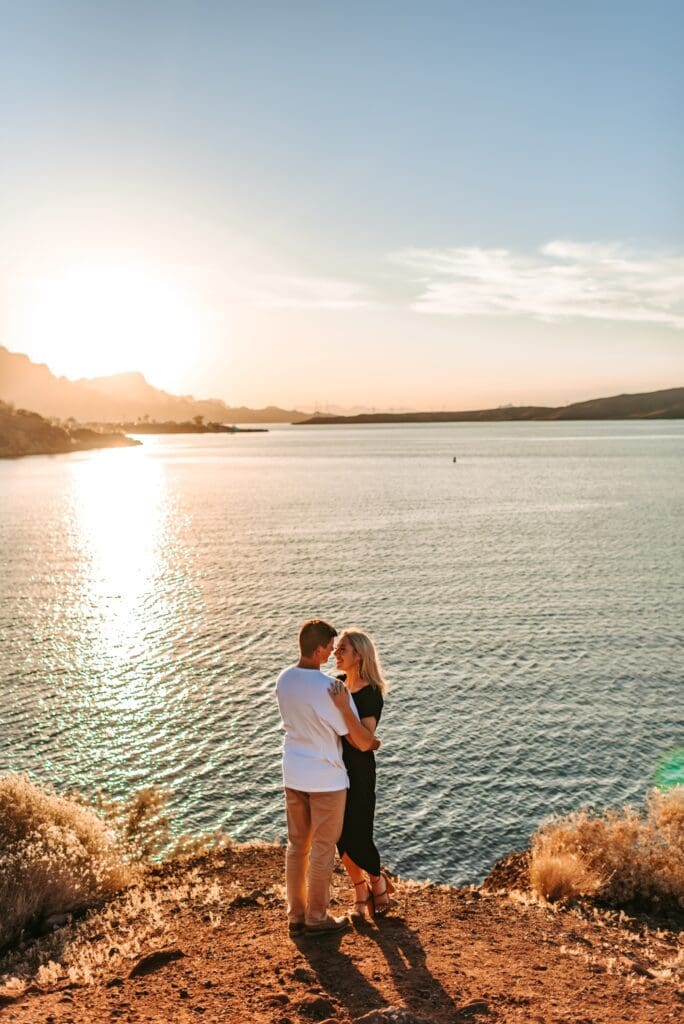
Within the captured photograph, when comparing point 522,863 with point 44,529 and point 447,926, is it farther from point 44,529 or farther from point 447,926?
point 44,529

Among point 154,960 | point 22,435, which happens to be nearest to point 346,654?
point 154,960

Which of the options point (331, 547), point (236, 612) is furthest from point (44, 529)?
point (236, 612)

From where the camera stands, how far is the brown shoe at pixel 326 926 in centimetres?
743

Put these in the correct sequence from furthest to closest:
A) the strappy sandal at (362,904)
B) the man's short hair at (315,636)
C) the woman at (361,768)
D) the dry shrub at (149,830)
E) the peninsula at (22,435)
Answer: the peninsula at (22,435) → the dry shrub at (149,830) → the strappy sandal at (362,904) → the woman at (361,768) → the man's short hair at (315,636)

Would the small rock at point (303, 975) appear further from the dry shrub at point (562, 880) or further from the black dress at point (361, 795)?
the dry shrub at point (562, 880)

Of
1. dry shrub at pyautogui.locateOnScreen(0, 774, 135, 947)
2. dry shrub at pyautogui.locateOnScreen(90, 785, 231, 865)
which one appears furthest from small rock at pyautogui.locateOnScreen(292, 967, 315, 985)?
dry shrub at pyautogui.locateOnScreen(90, 785, 231, 865)

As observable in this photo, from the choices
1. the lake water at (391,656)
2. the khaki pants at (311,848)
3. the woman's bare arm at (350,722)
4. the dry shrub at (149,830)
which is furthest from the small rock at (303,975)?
the lake water at (391,656)

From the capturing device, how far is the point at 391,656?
28.4m

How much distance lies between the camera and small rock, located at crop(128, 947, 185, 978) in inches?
294

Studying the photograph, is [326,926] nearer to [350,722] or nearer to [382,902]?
[382,902]

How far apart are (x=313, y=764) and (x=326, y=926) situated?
6.26 ft

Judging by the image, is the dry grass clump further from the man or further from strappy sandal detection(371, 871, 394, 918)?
the man

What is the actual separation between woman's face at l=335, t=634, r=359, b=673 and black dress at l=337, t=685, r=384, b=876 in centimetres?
28

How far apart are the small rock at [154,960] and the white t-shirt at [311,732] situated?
2486mm
